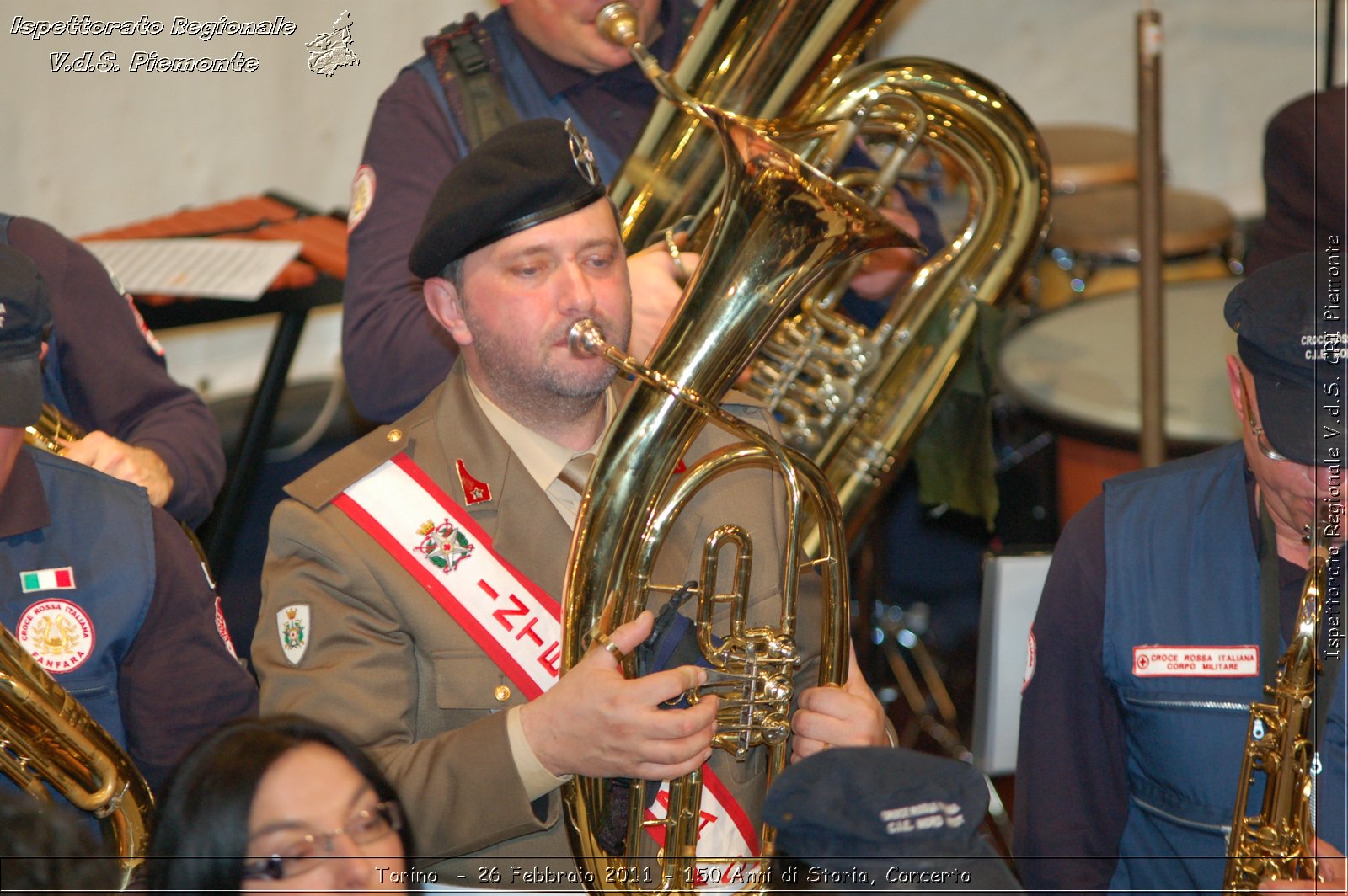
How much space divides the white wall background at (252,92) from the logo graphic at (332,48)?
0.21 ft

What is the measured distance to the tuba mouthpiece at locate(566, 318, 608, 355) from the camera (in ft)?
6.69

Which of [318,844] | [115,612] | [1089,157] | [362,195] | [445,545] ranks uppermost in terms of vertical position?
[1089,157]

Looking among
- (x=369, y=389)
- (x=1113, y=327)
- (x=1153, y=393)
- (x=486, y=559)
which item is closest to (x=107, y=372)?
(x=369, y=389)

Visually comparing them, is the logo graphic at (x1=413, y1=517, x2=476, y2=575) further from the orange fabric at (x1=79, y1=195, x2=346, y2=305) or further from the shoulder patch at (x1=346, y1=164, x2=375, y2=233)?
the orange fabric at (x1=79, y1=195, x2=346, y2=305)

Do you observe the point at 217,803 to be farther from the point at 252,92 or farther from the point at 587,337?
the point at 252,92

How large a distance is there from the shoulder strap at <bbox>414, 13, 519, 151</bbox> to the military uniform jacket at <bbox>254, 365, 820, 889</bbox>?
762 millimetres

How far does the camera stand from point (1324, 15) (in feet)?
20.4

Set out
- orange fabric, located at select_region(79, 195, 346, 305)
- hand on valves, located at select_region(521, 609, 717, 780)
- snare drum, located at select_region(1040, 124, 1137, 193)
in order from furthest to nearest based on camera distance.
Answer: snare drum, located at select_region(1040, 124, 1137, 193) < orange fabric, located at select_region(79, 195, 346, 305) < hand on valves, located at select_region(521, 609, 717, 780)

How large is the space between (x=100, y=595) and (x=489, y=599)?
23.6 inches

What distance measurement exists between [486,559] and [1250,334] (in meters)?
1.13

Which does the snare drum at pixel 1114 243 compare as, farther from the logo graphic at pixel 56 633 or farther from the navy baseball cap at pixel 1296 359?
the logo graphic at pixel 56 633

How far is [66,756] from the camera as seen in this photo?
203 cm

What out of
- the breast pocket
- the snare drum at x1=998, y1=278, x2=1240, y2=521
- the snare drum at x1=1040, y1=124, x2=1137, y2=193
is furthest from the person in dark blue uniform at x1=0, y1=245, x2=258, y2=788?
the snare drum at x1=1040, y1=124, x2=1137, y2=193

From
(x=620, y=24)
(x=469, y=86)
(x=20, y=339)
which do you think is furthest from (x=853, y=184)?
(x=20, y=339)
